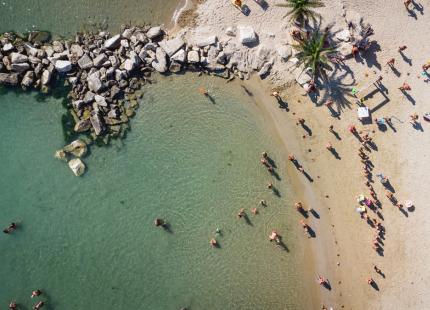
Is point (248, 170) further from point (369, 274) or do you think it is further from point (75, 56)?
point (75, 56)

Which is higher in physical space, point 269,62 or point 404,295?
point 269,62

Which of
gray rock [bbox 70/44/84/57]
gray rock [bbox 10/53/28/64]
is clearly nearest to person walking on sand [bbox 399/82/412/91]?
gray rock [bbox 70/44/84/57]

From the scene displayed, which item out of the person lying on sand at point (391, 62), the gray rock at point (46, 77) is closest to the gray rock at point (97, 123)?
the gray rock at point (46, 77)

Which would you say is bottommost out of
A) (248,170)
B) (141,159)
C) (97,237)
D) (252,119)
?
(97,237)

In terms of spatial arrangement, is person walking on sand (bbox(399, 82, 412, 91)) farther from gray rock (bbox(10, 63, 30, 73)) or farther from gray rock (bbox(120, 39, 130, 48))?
gray rock (bbox(10, 63, 30, 73))

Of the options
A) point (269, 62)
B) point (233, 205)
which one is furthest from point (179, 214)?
point (269, 62)

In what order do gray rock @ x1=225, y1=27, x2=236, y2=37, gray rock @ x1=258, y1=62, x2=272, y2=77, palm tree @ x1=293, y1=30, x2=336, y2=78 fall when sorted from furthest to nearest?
gray rock @ x1=258, y1=62, x2=272, y2=77 → gray rock @ x1=225, y1=27, x2=236, y2=37 → palm tree @ x1=293, y1=30, x2=336, y2=78

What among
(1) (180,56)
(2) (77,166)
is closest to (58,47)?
(2) (77,166)
